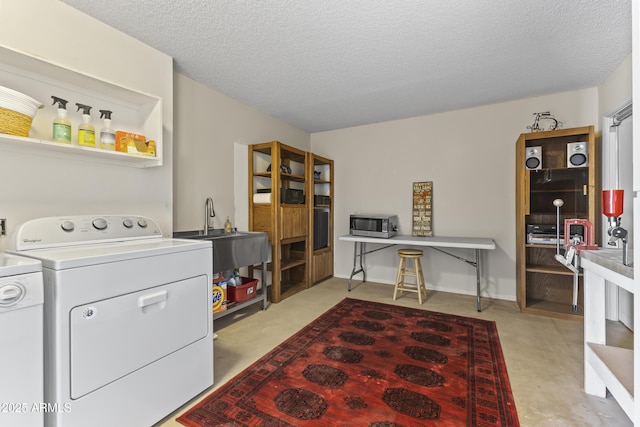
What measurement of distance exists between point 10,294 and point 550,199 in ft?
13.9

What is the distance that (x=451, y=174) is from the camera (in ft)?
12.6

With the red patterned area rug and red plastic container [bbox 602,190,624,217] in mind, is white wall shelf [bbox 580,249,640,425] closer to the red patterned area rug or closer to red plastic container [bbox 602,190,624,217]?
red plastic container [bbox 602,190,624,217]

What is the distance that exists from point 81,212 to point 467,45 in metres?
3.02

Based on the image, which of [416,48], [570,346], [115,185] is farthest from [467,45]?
[115,185]

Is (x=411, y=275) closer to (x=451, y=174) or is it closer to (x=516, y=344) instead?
(x=516, y=344)

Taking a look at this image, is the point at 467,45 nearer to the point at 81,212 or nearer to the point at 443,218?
the point at 443,218

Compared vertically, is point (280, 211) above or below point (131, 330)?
above

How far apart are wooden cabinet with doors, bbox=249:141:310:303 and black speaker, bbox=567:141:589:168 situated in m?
2.91

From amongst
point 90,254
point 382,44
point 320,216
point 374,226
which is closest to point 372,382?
point 90,254

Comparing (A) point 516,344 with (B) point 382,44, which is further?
(A) point 516,344

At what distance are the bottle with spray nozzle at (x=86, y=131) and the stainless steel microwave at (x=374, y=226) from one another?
291 cm

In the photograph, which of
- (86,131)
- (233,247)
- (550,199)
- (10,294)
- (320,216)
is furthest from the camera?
(320,216)

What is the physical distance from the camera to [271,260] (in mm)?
3502

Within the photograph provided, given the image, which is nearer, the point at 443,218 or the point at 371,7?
the point at 371,7
